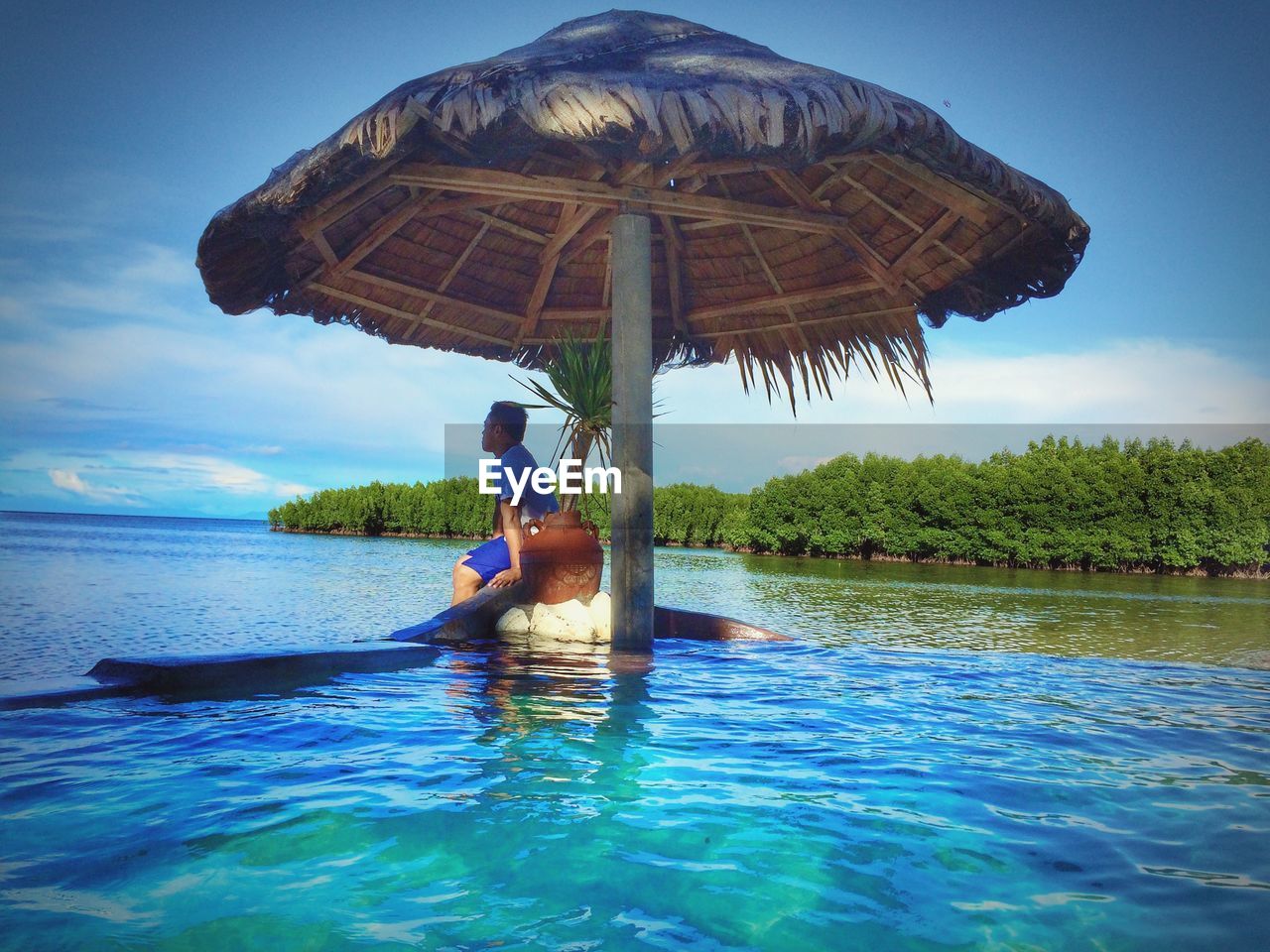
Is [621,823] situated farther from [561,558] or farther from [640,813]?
[561,558]

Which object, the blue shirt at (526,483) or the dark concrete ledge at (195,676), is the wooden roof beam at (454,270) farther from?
the dark concrete ledge at (195,676)

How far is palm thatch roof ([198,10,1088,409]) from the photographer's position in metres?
4.75

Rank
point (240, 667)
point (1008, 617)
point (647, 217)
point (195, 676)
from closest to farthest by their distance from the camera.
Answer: point (195, 676) → point (240, 667) → point (647, 217) → point (1008, 617)

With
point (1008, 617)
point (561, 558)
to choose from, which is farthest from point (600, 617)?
point (1008, 617)

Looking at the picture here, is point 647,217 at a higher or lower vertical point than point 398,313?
higher

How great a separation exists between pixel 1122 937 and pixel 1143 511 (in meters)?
49.4

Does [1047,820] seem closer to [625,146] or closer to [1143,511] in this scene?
[625,146]

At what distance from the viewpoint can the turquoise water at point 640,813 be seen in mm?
1992

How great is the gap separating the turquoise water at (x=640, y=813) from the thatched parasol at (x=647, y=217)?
2029 mm

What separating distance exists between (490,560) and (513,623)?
57 centimetres

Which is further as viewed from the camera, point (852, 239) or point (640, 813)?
point (852, 239)

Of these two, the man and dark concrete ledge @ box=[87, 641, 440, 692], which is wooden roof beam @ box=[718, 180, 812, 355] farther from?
dark concrete ledge @ box=[87, 641, 440, 692]

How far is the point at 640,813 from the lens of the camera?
2.69 m

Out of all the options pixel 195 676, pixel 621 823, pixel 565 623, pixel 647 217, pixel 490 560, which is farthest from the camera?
pixel 490 560
